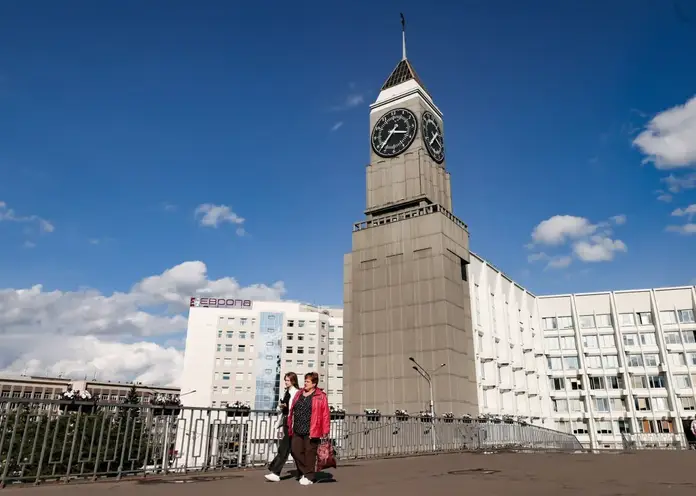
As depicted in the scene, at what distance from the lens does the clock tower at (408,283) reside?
146 feet

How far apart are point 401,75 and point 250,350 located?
50.4 m

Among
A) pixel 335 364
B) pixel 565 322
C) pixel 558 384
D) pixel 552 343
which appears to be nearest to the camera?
pixel 558 384

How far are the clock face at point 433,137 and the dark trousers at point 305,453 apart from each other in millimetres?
48116

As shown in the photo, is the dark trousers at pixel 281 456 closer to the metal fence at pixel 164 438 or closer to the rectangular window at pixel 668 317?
the metal fence at pixel 164 438

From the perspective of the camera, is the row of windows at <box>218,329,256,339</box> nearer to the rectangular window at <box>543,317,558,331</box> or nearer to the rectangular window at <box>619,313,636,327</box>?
the rectangular window at <box>543,317,558,331</box>

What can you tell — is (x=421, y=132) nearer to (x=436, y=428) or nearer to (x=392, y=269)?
(x=392, y=269)

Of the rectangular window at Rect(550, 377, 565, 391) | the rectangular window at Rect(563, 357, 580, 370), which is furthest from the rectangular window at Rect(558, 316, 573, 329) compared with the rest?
the rectangular window at Rect(550, 377, 565, 391)

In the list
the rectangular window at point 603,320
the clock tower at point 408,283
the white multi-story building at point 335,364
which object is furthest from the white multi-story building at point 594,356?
the white multi-story building at point 335,364

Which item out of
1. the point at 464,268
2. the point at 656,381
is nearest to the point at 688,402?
the point at 656,381

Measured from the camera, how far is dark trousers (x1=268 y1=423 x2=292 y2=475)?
31.4 feet

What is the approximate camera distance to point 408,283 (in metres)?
47.7

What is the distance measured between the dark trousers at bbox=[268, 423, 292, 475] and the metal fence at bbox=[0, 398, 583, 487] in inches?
85.2

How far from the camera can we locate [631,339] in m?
62.8

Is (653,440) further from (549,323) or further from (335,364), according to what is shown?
(335,364)
